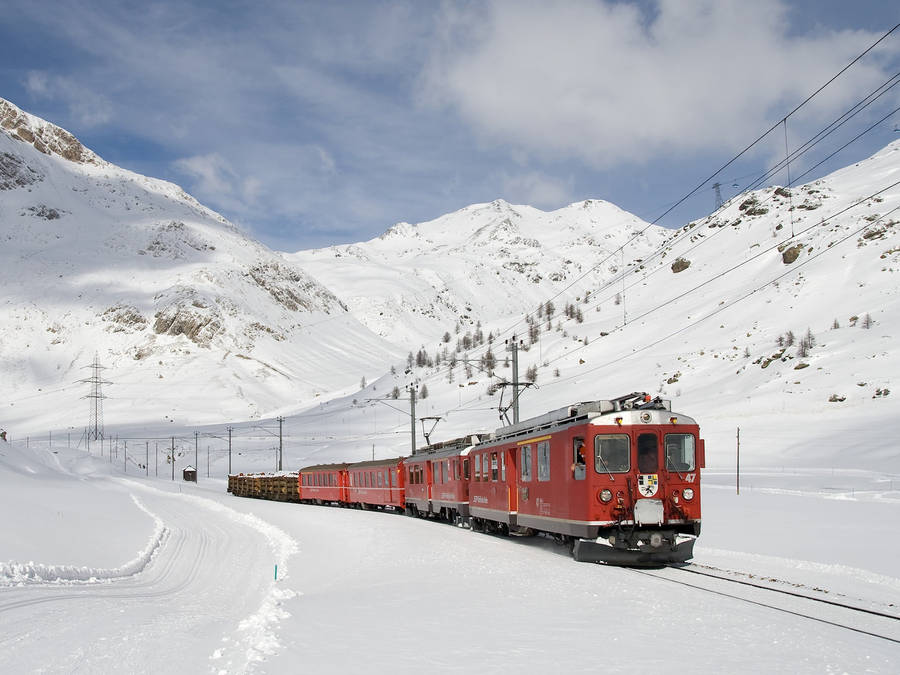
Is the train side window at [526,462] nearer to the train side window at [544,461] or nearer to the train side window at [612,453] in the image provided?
the train side window at [544,461]

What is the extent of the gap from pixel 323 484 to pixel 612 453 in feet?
132

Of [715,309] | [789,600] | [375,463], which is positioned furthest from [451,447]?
[715,309]

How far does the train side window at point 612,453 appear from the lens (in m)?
17.4

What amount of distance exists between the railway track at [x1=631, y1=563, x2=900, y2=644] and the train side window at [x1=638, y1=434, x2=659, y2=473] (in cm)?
217

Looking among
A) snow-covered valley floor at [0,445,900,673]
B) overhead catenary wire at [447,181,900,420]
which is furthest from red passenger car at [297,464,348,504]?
overhead catenary wire at [447,181,900,420]

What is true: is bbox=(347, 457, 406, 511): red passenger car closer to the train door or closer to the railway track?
the train door

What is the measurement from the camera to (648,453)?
17562mm

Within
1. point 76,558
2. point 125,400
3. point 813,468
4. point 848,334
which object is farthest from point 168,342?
point 76,558

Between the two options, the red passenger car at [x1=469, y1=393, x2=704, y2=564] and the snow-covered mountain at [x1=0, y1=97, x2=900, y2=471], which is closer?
the red passenger car at [x1=469, y1=393, x2=704, y2=564]

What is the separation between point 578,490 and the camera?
58.3 feet

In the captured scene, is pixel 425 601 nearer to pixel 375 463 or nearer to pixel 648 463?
pixel 648 463

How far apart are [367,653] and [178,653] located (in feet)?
7.03

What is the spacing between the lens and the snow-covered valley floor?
8.83 meters

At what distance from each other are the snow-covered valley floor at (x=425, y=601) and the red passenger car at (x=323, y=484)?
923 inches
